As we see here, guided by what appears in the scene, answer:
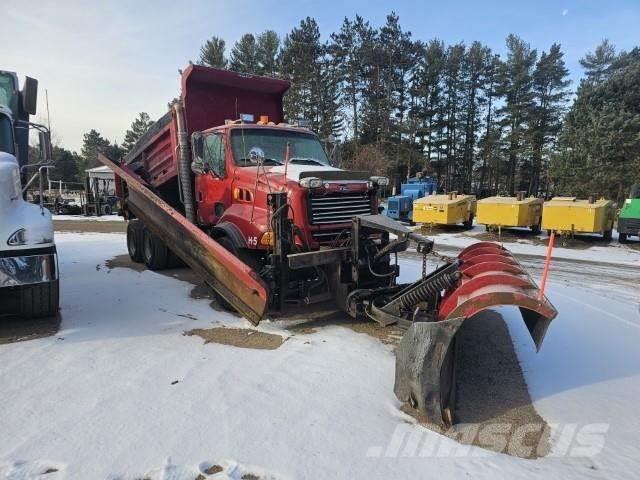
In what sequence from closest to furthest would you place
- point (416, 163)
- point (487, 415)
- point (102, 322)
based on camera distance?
point (487, 415) < point (102, 322) < point (416, 163)

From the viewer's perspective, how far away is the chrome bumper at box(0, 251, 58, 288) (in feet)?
14.3

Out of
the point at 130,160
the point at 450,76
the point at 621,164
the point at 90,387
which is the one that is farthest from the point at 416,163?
the point at 90,387

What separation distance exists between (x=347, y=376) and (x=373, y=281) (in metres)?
1.77

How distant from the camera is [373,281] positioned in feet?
17.8

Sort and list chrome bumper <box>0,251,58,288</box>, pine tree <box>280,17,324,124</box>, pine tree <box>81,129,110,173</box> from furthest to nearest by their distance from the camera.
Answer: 1. pine tree <box>81,129,110,173</box>
2. pine tree <box>280,17,324,124</box>
3. chrome bumper <box>0,251,58,288</box>

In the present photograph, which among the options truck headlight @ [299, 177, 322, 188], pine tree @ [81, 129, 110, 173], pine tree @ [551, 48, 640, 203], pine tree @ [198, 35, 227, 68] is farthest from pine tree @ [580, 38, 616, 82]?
pine tree @ [81, 129, 110, 173]

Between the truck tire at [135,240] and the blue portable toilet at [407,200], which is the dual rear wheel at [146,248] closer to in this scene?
the truck tire at [135,240]

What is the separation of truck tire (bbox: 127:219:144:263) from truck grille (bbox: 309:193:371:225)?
4.83 meters

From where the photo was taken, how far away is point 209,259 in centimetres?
511

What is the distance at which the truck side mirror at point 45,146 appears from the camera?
19.2 feet

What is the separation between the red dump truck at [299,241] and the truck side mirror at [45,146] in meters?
1.30

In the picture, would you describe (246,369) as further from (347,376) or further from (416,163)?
(416,163)

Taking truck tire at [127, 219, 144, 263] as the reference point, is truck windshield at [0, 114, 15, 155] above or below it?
above

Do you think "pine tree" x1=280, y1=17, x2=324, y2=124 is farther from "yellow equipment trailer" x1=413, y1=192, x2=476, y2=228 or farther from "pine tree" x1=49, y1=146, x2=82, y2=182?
"pine tree" x1=49, y1=146, x2=82, y2=182
